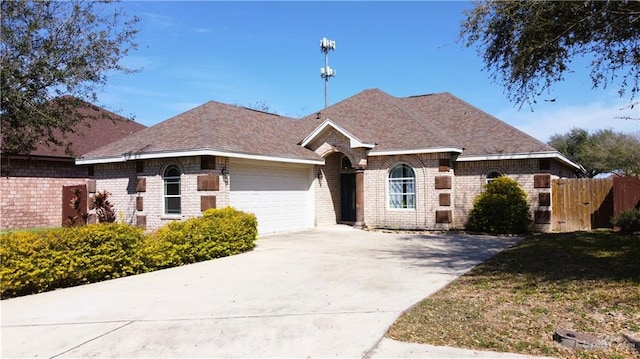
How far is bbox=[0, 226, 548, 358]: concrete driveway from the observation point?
17.2ft

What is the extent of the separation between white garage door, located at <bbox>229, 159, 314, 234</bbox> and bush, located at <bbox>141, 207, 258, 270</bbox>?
8.39 feet

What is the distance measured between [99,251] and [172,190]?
6793 millimetres

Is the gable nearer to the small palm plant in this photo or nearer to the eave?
the eave

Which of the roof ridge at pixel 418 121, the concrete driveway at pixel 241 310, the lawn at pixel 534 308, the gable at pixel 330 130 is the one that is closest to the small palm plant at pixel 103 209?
the concrete driveway at pixel 241 310

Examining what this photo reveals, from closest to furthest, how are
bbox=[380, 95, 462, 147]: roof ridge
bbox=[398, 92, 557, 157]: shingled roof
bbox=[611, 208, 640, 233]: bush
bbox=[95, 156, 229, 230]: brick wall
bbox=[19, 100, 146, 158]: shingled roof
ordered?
bbox=[95, 156, 229, 230]: brick wall → bbox=[611, 208, 640, 233]: bush → bbox=[398, 92, 557, 157]: shingled roof → bbox=[380, 95, 462, 147]: roof ridge → bbox=[19, 100, 146, 158]: shingled roof

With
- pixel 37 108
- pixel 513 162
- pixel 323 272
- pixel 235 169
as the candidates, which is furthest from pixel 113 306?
pixel 513 162

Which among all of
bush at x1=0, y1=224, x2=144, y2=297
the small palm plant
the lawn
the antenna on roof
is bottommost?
the lawn

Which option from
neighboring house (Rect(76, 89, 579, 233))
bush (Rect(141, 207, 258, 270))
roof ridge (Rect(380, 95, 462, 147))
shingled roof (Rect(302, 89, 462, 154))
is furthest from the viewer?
roof ridge (Rect(380, 95, 462, 147))

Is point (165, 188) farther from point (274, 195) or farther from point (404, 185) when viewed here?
point (404, 185)

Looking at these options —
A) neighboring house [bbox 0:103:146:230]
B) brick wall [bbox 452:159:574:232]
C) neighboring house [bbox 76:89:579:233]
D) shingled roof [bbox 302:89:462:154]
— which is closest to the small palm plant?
neighboring house [bbox 76:89:579:233]

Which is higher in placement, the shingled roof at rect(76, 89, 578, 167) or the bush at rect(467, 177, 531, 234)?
the shingled roof at rect(76, 89, 578, 167)

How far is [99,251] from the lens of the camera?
29.6ft

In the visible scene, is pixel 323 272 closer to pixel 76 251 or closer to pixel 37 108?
pixel 76 251

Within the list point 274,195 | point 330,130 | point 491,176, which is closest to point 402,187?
point 491,176
